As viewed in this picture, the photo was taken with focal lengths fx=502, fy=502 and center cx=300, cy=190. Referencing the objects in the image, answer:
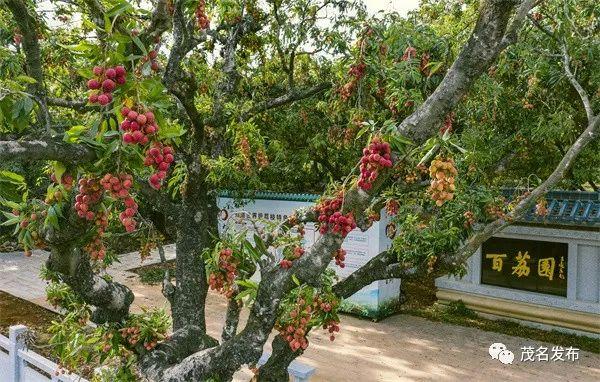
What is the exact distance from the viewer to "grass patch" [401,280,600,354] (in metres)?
8.21

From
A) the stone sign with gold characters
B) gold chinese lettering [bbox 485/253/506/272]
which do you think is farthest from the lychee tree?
gold chinese lettering [bbox 485/253/506/272]

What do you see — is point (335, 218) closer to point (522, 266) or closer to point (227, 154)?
point (227, 154)

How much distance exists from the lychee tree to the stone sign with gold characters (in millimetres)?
2258

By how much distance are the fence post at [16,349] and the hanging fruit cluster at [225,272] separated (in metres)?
2.70

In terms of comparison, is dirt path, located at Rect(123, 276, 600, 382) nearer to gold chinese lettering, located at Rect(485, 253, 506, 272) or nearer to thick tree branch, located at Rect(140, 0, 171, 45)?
gold chinese lettering, located at Rect(485, 253, 506, 272)

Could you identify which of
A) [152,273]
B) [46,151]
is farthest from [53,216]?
[152,273]

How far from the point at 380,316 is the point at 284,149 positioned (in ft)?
11.4

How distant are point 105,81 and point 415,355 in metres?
6.68

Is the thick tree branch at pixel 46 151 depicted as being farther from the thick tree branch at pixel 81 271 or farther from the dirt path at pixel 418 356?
the dirt path at pixel 418 356

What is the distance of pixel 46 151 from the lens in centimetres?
186

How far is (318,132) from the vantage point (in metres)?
8.81

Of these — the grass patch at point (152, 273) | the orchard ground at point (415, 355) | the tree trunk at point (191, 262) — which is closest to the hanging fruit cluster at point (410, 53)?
the tree trunk at point (191, 262)

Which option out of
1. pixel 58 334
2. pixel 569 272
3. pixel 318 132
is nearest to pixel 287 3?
pixel 318 132

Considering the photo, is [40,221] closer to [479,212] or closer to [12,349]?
[12,349]
